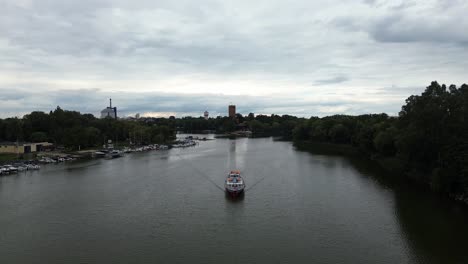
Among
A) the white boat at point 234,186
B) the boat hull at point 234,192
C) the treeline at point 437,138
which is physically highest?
the treeline at point 437,138

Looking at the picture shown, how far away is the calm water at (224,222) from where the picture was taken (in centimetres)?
1565

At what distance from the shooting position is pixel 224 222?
19844 millimetres

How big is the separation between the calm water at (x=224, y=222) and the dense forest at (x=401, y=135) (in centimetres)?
287

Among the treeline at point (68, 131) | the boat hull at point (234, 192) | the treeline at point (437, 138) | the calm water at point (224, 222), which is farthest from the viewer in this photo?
the treeline at point (68, 131)

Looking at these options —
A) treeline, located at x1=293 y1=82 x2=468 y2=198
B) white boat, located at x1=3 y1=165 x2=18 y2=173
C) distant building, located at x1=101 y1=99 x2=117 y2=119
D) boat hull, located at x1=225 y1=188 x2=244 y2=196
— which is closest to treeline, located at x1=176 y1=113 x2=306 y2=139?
distant building, located at x1=101 y1=99 x2=117 y2=119

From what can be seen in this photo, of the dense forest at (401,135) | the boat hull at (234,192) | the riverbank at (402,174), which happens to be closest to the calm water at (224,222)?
the boat hull at (234,192)

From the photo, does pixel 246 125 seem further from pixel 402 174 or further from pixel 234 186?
pixel 234 186

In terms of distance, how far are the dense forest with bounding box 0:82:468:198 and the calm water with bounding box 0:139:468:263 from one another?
2874mm

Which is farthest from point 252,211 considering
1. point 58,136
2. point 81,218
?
point 58,136

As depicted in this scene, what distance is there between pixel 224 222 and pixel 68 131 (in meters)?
44.0

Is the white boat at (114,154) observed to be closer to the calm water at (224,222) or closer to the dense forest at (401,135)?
the dense forest at (401,135)

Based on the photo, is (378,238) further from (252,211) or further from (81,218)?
(81,218)

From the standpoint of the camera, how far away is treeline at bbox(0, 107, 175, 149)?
56397 millimetres

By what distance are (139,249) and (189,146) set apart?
57.3 m
